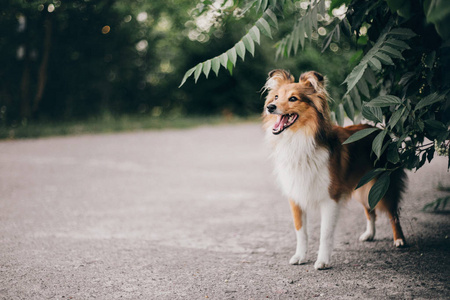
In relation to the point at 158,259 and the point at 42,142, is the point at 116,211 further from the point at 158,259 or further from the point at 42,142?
the point at 42,142

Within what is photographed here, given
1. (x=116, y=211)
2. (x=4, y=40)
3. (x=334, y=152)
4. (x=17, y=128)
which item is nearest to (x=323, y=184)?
(x=334, y=152)

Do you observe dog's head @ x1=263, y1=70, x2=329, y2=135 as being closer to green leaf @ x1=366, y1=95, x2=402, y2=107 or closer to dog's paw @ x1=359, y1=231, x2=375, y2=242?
green leaf @ x1=366, y1=95, x2=402, y2=107

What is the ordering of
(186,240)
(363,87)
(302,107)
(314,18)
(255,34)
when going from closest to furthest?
1. (255,34)
2. (363,87)
3. (314,18)
4. (302,107)
5. (186,240)

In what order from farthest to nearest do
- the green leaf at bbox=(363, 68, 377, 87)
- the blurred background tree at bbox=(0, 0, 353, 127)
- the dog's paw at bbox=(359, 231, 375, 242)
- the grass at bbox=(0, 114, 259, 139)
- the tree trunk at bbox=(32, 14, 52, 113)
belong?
1. the tree trunk at bbox=(32, 14, 52, 113)
2. the blurred background tree at bbox=(0, 0, 353, 127)
3. the grass at bbox=(0, 114, 259, 139)
4. the dog's paw at bbox=(359, 231, 375, 242)
5. the green leaf at bbox=(363, 68, 377, 87)

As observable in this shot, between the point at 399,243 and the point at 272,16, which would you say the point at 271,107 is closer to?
the point at 272,16

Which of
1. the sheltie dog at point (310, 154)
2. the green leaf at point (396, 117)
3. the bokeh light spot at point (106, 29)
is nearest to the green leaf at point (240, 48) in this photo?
the sheltie dog at point (310, 154)

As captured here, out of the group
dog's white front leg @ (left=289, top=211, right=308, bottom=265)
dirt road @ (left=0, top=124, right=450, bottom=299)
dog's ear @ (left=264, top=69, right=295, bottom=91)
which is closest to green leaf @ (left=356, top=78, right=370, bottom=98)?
dog's ear @ (left=264, top=69, right=295, bottom=91)

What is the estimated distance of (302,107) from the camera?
12.3 ft

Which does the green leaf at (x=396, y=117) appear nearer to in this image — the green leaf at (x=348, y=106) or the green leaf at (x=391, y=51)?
the green leaf at (x=391, y=51)

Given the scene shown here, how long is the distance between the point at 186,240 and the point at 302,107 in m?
2.05

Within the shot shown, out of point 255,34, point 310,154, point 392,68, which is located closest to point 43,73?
point 310,154

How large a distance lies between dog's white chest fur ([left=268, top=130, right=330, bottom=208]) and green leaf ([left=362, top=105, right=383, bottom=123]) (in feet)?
2.41

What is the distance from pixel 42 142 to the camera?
12.6 metres

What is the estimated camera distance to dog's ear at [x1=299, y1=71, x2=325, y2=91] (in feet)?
12.3
